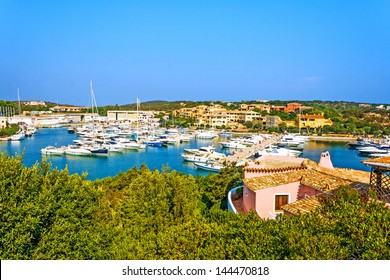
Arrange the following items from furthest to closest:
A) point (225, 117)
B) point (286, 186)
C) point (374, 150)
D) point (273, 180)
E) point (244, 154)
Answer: point (225, 117)
point (374, 150)
point (244, 154)
point (273, 180)
point (286, 186)

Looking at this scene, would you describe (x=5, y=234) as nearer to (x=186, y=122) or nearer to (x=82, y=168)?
(x=82, y=168)

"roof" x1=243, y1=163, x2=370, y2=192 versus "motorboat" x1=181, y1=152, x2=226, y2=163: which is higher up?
"roof" x1=243, y1=163, x2=370, y2=192

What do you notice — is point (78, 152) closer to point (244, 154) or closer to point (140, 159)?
point (140, 159)

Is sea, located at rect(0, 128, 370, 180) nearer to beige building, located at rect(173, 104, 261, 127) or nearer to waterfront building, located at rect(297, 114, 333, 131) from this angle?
waterfront building, located at rect(297, 114, 333, 131)

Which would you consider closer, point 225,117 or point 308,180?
point 308,180

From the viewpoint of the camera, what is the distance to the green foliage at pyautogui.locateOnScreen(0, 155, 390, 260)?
367 cm

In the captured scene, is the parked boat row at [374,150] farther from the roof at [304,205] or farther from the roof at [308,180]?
the roof at [304,205]

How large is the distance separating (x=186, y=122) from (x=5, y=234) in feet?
230

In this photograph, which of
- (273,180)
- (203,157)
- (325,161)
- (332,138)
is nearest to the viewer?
(273,180)

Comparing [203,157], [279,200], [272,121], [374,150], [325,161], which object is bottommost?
[374,150]

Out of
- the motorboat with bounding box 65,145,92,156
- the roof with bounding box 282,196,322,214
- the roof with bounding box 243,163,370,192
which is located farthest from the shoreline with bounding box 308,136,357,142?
the roof with bounding box 282,196,322,214

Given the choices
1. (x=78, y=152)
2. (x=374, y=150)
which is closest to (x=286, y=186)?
(x=78, y=152)

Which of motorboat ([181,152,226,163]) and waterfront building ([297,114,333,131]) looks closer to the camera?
motorboat ([181,152,226,163])

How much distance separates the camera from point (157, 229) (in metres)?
7.02
